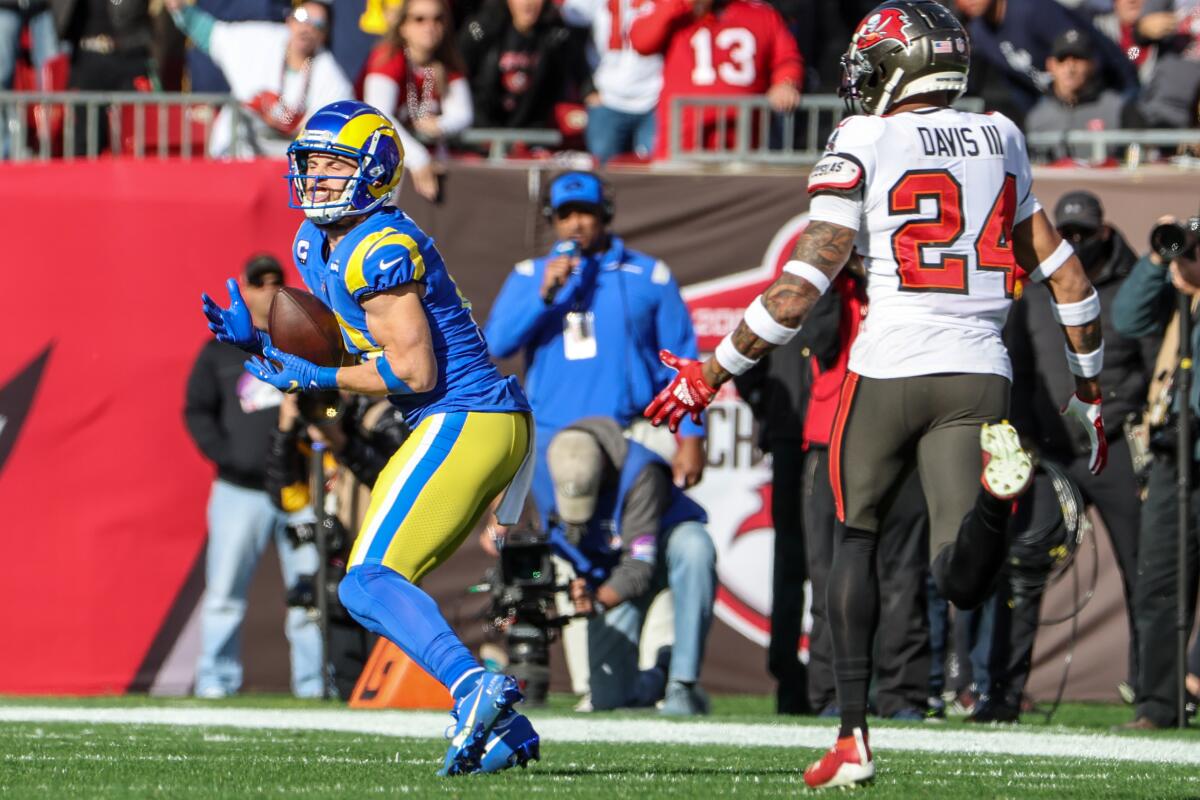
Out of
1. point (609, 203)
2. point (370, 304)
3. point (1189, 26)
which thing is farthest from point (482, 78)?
point (370, 304)

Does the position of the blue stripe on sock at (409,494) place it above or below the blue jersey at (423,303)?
below

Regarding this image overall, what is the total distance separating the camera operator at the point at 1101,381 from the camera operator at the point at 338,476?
2.67 metres

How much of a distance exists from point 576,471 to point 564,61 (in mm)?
3890

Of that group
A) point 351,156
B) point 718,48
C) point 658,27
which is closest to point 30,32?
point 658,27

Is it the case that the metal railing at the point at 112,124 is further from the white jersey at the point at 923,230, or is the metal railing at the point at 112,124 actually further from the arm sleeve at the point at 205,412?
the white jersey at the point at 923,230

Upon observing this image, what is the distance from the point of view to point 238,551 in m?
9.81

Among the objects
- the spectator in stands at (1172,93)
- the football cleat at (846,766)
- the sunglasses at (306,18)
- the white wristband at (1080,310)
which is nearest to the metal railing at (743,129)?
the spectator in stands at (1172,93)

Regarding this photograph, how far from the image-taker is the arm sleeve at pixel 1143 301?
8.12 metres

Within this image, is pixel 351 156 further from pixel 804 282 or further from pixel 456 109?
pixel 456 109

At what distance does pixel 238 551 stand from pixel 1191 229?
4.69 m

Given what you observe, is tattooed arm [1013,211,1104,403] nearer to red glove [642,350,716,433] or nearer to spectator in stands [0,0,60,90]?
red glove [642,350,716,433]

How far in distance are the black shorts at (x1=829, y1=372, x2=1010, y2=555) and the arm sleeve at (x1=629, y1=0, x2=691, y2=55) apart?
6.07 meters

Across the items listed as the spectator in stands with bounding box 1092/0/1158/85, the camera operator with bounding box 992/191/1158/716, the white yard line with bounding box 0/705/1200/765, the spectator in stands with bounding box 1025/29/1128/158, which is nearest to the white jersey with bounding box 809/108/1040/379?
the white yard line with bounding box 0/705/1200/765

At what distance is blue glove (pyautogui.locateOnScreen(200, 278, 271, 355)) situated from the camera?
5512 millimetres
